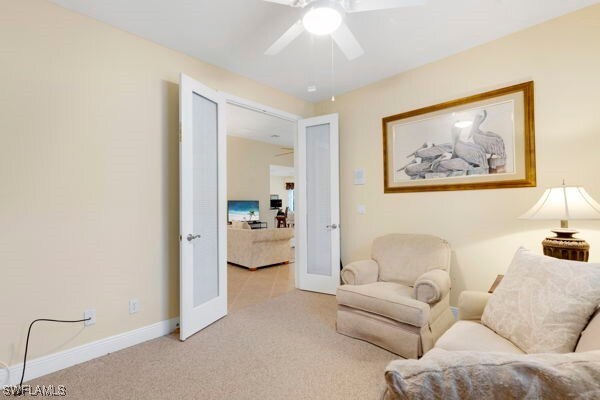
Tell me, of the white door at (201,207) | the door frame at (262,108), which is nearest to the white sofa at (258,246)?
the door frame at (262,108)

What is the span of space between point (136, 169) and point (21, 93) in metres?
0.84

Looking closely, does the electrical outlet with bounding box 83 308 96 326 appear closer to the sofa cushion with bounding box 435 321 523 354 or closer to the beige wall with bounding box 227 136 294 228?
the sofa cushion with bounding box 435 321 523 354

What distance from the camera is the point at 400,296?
2141mm

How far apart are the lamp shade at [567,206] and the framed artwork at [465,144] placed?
1.62 ft

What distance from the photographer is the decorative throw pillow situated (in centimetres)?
118

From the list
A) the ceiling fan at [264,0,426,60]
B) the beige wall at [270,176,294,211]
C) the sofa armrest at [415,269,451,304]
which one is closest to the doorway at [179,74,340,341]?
the ceiling fan at [264,0,426,60]

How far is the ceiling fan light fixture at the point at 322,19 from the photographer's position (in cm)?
159

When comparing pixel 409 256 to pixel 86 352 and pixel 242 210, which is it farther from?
pixel 242 210

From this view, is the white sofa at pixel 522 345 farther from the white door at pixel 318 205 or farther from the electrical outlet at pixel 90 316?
the electrical outlet at pixel 90 316

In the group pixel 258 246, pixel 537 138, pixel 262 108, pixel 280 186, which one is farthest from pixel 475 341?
pixel 280 186

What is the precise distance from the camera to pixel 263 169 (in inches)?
291

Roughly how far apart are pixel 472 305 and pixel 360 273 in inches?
39.1

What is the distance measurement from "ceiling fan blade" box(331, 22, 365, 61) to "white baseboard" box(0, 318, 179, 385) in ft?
9.15

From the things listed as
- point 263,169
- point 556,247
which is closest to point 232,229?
point 263,169
